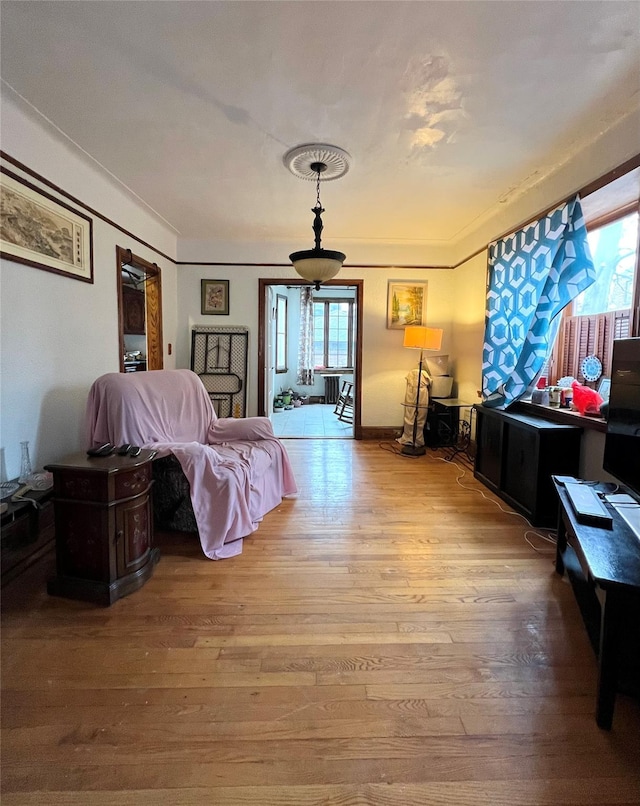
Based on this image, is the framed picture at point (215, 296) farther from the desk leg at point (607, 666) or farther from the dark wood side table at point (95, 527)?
the desk leg at point (607, 666)

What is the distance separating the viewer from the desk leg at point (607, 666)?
1.21 m

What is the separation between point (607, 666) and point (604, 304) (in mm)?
2543

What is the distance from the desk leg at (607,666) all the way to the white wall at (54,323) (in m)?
2.93

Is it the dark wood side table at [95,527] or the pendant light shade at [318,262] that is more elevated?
the pendant light shade at [318,262]

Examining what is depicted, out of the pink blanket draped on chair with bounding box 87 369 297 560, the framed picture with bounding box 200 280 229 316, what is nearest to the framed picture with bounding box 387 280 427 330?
the framed picture with bounding box 200 280 229 316

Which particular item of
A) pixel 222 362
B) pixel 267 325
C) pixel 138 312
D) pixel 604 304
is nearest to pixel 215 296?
pixel 267 325

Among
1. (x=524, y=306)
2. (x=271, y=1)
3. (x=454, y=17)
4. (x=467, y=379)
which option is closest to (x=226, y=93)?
(x=271, y=1)

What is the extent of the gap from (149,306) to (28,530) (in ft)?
9.94

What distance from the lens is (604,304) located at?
9.24ft

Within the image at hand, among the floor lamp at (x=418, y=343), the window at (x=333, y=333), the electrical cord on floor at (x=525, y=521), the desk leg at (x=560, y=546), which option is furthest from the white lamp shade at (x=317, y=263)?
the window at (x=333, y=333)

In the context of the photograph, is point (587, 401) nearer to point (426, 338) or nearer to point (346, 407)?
point (426, 338)

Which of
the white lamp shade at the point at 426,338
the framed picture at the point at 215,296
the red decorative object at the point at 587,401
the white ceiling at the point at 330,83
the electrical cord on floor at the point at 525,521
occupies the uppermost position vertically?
the white ceiling at the point at 330,83

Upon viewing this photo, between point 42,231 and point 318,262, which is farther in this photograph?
point 318,262

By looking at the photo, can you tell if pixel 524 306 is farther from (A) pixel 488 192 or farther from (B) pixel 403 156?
(B) pixel 403 156
